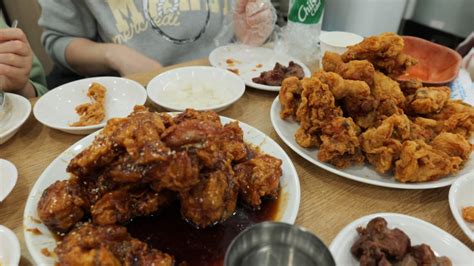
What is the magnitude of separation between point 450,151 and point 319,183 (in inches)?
27.4

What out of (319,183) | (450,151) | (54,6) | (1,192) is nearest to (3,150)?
(1,192)

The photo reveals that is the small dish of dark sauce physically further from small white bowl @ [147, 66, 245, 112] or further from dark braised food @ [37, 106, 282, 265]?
small white bowl @ [147, 66, 245, 112]

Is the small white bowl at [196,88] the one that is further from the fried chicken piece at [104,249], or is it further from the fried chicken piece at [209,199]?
the fried chicken piece at [104,249]

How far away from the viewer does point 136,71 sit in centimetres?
304

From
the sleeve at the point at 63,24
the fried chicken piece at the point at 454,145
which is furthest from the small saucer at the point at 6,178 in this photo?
the fried chicken piece at the point at 454,145

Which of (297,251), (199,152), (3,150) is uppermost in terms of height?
(199,152)

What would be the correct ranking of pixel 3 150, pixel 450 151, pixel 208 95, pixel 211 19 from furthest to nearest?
1. pixel 211 19
2. pixel 208 95
3. pixel 3 150
4. pixel 450 151

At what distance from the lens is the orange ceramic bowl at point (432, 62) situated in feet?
8.66

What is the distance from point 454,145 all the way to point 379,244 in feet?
2.72

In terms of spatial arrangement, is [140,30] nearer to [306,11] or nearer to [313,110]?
[306,11]

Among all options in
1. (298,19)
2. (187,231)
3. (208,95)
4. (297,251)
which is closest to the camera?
(297,251)

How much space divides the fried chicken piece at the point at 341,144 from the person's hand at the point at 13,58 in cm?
203

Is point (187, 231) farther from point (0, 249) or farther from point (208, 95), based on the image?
point (208, 95)

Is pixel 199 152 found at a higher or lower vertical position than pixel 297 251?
higher
